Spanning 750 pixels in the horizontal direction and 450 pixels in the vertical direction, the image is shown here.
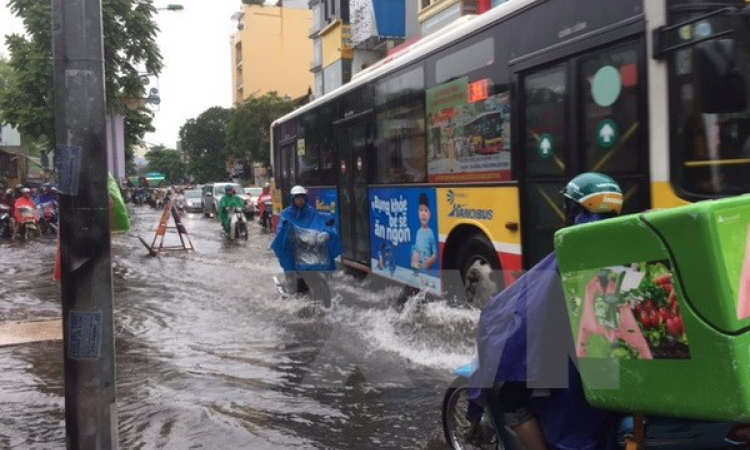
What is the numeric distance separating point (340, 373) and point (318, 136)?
5.92 metres

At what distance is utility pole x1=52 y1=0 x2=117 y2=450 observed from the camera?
3533 mm

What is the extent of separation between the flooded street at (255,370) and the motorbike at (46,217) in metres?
14.2

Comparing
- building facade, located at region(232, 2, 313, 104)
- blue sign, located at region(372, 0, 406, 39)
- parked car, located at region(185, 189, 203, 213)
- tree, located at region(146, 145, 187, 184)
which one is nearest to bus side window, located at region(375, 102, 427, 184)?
blue sign, located at region(372, 0, 406, 39)

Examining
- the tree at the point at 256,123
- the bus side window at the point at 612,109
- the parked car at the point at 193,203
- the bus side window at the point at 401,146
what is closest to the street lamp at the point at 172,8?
the bus side window at the point at 401,146

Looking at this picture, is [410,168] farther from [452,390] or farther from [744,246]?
[744,246]

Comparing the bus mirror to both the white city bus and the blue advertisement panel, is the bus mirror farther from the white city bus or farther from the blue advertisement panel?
the blue advertisement panel

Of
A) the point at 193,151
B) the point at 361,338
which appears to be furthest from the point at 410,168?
the point at 193,151

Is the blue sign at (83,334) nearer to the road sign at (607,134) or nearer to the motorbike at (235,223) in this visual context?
the road sign at (607,134)

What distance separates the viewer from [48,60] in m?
21.1

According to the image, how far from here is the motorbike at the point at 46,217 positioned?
80.3ft

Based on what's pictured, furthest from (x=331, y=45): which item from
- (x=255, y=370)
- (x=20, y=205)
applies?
(x=255, y=370)

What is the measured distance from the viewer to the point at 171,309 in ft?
31.6

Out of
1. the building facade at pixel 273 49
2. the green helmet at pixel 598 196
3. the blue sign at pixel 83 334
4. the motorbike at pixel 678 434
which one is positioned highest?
the building facade at pixel 273 49

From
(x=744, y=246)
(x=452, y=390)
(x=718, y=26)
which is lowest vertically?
(x=452, y=390)
